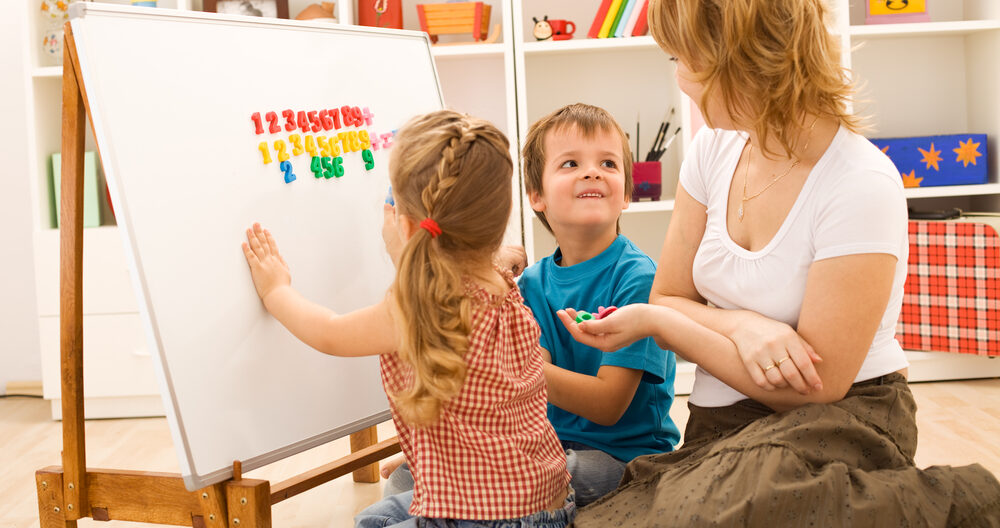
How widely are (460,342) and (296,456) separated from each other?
139 cm

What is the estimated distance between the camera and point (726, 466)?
109 centimetres

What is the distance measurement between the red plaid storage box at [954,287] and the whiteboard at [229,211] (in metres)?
1.83

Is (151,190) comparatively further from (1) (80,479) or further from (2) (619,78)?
(2) (619,78)

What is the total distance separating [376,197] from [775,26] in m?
0.76

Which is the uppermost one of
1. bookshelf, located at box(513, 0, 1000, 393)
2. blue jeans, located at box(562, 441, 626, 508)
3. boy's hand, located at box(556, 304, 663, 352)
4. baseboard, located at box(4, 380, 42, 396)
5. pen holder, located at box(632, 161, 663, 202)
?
bookshelf, located at box(513, 0, 1000, 393)

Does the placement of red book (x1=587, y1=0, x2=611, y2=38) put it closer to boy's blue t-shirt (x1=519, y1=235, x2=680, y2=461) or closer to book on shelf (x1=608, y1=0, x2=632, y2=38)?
book on shelf (x1=608, y1=0, x2=632, y2=38)

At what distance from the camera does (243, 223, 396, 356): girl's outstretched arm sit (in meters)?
1.26

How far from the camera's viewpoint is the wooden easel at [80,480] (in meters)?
1.31

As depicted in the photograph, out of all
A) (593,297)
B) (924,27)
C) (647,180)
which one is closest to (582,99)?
(647,180)

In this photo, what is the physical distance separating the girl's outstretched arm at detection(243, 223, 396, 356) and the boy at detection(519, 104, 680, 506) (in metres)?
0.32

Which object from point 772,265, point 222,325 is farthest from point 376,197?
point 772,265

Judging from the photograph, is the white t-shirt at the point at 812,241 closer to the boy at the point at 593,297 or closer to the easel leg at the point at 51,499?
the boy at the point at 593,297

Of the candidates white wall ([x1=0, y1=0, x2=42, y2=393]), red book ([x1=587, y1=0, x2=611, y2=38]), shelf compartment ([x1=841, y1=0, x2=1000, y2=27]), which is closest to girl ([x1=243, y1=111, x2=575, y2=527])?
red book ([x1=587, y1=0, x2=611, y2=38])

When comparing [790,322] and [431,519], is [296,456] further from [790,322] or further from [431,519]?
[790,322]
